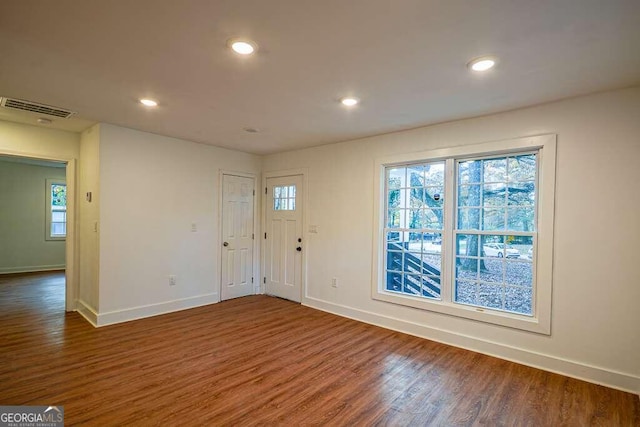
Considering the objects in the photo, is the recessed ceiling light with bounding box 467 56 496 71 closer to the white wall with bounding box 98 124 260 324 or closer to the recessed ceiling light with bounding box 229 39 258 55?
the recessed ceiling light with bounding box 229 39 258 55

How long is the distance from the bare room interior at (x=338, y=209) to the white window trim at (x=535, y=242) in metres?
0.02

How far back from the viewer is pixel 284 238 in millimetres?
5281

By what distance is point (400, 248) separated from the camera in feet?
13.3

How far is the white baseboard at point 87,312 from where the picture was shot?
3859 mm

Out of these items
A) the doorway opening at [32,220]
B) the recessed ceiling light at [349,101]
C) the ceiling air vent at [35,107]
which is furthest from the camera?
the doorway opening at [32,220]

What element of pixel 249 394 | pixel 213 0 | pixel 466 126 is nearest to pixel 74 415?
pixel 249 394

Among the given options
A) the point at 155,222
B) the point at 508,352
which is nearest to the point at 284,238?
the point at 155,222

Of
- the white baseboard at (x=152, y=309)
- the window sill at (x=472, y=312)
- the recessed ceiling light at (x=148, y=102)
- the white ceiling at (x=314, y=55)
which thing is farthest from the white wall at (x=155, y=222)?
the window sill at (x=472, y=312)

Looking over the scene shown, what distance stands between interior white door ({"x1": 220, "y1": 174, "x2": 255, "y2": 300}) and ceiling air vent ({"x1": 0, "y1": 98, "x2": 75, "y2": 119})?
212 cm

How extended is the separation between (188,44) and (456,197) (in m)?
3.00

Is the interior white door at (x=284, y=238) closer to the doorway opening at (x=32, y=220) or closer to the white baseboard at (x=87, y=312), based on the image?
the white baseboard at (x=87, y=312)

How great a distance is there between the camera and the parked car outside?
321cm

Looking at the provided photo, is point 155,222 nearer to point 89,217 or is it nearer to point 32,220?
point 89,217

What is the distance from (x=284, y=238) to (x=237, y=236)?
0.79 metres
